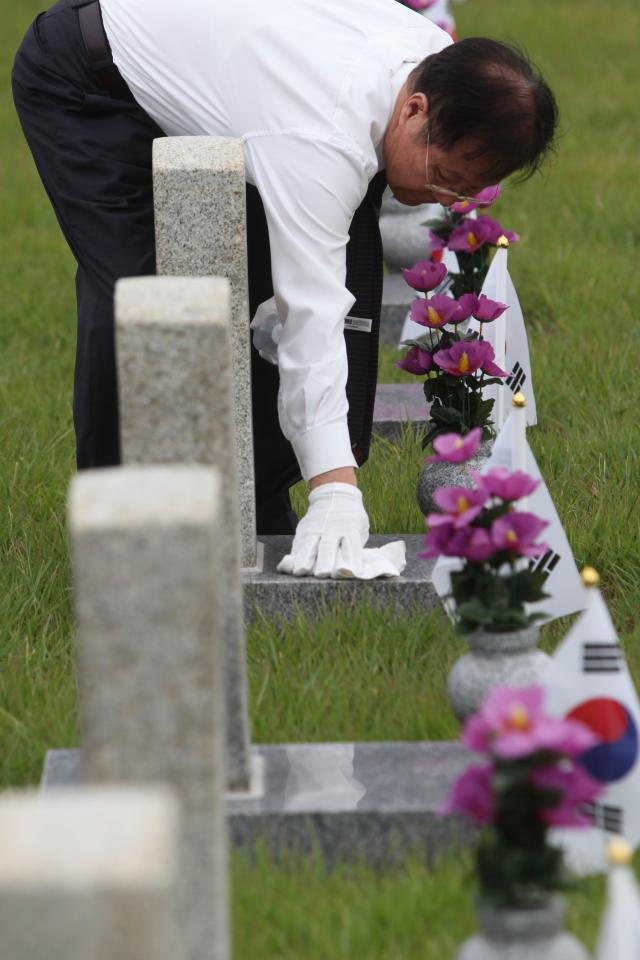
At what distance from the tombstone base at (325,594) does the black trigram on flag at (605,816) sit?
87 centimetres

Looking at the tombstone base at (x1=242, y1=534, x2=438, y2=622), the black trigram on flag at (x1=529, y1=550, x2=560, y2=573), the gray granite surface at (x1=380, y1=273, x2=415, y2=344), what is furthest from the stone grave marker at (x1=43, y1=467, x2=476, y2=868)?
the gray granite surface at (x1=380, y1=273, x2=415, y2=344)

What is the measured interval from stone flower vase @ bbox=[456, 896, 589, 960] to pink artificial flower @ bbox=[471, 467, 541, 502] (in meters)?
0.67

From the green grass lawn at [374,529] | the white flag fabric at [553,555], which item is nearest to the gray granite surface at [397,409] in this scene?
the green grass lawn at [374,529]

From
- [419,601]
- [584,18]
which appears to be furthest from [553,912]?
[584,18]

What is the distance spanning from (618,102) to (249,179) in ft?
19.7

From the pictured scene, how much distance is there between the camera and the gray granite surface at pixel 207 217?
3.07 meters

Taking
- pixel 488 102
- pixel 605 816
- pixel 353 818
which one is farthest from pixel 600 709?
pixel 488 102

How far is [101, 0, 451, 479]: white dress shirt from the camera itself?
305 cm

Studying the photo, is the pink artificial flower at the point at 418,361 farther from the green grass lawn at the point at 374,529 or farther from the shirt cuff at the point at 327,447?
the shirt cuff at the point at 327,447

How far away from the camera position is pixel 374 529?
148 inches

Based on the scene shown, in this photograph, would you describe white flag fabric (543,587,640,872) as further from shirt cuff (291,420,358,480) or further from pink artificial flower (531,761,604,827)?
shirt cuff (291,420,358,480)

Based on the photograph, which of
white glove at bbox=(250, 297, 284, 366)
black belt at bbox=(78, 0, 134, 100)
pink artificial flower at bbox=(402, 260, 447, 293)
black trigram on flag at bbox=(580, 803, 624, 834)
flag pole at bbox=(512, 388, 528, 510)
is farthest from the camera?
pink artificial flower at bbox=(402, 260, 447, 293)

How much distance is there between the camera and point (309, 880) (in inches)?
93.7

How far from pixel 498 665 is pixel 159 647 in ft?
2.79
